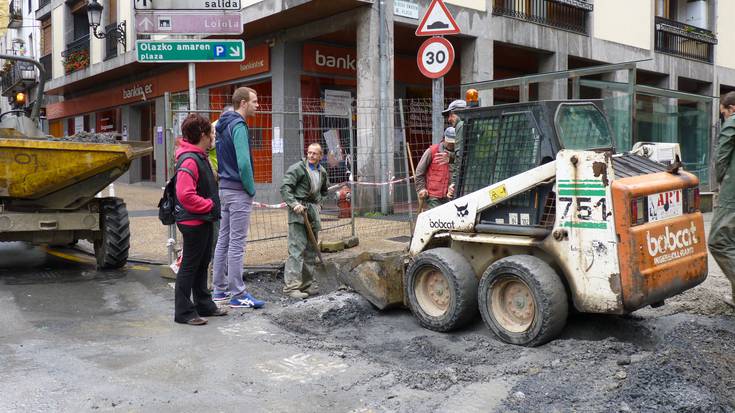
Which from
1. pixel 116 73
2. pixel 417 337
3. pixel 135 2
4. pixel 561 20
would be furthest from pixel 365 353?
pixel 116 73

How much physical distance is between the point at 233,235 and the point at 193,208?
70 centimetres

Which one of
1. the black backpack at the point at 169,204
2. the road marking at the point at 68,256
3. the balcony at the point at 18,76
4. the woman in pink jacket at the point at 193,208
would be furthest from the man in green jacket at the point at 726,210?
the balcony at the point at 18,76

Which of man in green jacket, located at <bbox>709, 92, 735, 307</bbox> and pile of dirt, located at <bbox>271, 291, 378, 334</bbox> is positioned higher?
man in green jacket, located at <bbox>709, 92, 735, 307</bbox>

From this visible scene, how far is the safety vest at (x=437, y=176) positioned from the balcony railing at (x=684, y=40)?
15.9 meters

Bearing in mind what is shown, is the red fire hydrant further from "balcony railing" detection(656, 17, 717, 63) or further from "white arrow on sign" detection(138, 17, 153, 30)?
"balcony railing" detection(656, 17, 717, 63)

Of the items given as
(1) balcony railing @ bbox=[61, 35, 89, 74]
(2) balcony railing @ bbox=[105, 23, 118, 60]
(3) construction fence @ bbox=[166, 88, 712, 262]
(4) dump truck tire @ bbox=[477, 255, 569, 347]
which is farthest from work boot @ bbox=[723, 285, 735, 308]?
(1) balcony railing @ bbox=[61, 35, 89, 74]

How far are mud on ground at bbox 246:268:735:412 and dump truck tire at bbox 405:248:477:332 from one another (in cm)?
13

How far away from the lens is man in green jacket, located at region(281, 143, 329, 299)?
652cm

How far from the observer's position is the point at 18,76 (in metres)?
30.4

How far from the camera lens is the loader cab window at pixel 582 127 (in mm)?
4773

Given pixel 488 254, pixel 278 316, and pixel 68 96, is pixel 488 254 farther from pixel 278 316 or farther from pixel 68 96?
pixel 68 96

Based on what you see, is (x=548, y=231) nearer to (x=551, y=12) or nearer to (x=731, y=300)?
(x=731, y=300)

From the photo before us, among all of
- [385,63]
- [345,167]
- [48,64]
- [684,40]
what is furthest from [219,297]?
[48,64]

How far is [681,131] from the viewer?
47.9 ft
